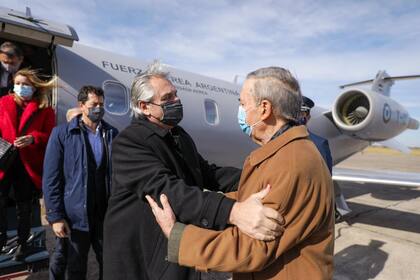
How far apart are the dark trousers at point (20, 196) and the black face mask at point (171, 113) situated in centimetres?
210

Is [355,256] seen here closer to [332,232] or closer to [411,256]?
[411,256]

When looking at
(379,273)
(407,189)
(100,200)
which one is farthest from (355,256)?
(407,189)

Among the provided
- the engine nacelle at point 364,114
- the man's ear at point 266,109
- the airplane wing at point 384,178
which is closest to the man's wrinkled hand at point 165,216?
the man's ear at point 266,109

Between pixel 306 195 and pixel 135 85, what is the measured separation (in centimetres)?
121

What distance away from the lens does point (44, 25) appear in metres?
3.75

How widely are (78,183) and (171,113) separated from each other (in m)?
1.43

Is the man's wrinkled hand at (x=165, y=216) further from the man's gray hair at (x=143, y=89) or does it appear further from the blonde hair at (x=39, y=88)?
the blonde hair at (x=39, y=88)

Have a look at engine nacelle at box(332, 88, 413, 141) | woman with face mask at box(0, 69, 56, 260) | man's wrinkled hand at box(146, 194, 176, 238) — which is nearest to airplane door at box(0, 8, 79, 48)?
woman with face mask at box(0, 69, 56, 260)

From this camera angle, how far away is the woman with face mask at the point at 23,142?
127 inches

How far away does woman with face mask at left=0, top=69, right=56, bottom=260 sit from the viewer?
323cm

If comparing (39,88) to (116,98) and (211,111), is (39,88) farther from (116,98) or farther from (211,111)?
(211,111)

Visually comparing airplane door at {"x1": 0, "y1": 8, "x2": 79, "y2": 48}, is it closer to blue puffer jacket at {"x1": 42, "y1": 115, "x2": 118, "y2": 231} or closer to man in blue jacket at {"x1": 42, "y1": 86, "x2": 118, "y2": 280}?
man in blue jacket at {"x1": 42, "y1": 86, "x2": 118, "y2": 280}

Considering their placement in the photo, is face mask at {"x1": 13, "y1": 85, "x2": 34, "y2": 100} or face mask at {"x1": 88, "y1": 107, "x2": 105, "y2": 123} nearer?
face mask at {"x1": 88, "y1": 107, "x2": 105, "y2": 123}

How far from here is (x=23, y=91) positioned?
10.8 ft
